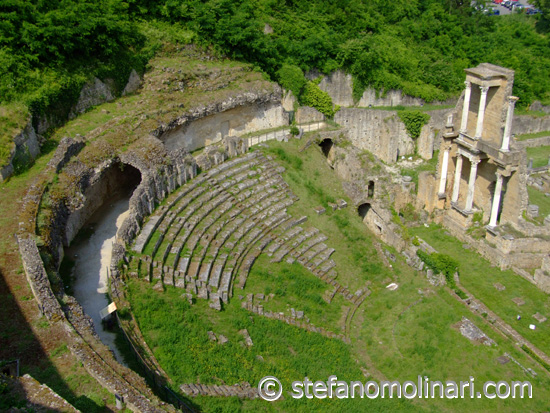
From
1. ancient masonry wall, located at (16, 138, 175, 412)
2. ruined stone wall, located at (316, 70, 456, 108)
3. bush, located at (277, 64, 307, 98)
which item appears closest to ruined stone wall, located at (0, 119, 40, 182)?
ancient masonry wall, located at (16, 138, 175, 412)

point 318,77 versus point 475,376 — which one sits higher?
point 318,77

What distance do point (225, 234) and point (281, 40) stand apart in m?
16.4

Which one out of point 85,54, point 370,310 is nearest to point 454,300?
point 370,310

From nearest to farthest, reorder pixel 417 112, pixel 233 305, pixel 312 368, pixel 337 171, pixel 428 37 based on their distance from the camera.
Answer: pixel 312 368 < pixel 233 305 < pixel 337 171 < pixel 417 112 < pixel 428 37

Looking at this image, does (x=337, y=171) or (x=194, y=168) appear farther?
(x=337, y=171)

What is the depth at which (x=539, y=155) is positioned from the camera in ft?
123

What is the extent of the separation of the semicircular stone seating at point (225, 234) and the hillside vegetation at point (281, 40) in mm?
7340

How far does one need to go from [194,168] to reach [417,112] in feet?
55.2

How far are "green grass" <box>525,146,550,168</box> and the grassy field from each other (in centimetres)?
1290

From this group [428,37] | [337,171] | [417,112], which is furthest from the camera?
[428,37]

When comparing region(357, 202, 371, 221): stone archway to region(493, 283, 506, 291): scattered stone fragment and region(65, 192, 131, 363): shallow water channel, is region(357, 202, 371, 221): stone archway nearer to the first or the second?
region(493, 283, 506, 291): scattered stone fragment

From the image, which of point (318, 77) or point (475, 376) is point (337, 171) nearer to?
point (318, 77)

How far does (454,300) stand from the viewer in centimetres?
2327

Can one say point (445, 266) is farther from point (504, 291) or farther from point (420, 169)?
point (420, 169)
